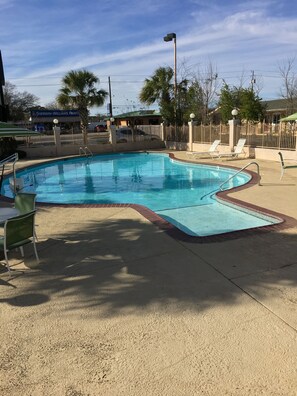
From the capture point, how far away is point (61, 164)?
21.1 meters

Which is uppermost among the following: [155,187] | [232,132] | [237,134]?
[232,132]

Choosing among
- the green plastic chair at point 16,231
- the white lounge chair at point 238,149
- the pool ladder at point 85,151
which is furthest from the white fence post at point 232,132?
the green plastic chair at point 16,231

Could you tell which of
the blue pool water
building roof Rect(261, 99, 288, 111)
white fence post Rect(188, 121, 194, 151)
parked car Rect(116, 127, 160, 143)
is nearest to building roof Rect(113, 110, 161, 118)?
parked car Rect(116, 127, 160, 143)

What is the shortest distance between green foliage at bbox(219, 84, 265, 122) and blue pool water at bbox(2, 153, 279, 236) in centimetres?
1229

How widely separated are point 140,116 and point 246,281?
39.2m

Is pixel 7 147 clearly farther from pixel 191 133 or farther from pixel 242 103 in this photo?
pixel 242 103

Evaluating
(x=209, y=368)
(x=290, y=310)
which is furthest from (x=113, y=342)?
(x=290, y=310)

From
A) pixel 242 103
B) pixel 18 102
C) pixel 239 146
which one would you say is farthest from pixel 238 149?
pixel 18 102

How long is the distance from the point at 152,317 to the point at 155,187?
32.7 feet

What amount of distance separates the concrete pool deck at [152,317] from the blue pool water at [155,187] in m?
2.30

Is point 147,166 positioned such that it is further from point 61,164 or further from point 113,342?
point 113,342

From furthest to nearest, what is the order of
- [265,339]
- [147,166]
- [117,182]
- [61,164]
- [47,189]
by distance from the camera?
1. [61,164]
2. [147,166]
3. [117,182]
4. [47,189]
5. [265,339]

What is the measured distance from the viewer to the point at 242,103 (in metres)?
31.2

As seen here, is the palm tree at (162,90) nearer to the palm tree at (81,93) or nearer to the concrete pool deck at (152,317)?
the palm tree at (81,93)
